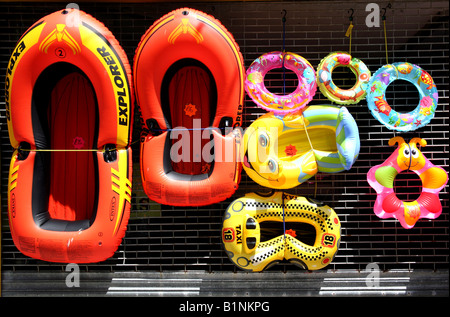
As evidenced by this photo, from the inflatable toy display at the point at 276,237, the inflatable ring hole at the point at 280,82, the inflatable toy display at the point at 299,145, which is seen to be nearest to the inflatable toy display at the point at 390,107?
the inflatable toy display at the point at 299,145

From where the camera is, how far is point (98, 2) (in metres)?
2.94

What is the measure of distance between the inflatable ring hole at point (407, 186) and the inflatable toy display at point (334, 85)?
0.80 meters

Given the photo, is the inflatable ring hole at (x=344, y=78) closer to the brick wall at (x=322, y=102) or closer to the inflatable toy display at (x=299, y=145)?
the brick wall at (x=322, y=102)

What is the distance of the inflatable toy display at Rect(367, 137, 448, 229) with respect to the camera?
276cm

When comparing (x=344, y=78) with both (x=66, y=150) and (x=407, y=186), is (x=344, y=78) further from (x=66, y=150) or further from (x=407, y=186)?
(x=66, y=150)

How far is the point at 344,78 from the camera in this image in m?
2.96

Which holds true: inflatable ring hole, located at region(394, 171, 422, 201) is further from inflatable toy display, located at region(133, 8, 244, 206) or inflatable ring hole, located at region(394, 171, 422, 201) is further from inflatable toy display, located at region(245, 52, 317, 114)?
inflatable toy display, located at region(133, 8, 244, 206)

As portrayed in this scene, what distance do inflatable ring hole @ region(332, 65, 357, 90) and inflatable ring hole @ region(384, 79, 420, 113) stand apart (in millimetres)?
320

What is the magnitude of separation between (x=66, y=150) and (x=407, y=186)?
Answer: 275cm

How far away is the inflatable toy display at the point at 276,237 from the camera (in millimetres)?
2650

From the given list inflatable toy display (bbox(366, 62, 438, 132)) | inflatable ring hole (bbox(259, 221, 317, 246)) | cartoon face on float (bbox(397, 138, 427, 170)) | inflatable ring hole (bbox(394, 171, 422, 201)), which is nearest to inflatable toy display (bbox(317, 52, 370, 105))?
inflatable toy display (bbox(366, 62, 438, 132))

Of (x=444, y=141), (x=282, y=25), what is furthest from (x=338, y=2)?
(x=444, y=141)

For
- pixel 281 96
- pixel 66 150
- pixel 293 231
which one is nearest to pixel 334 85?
pixel 281 96
